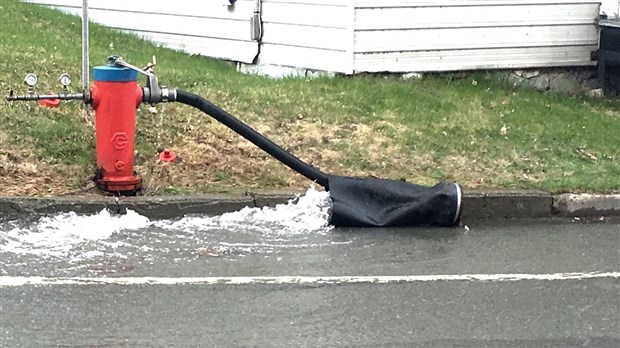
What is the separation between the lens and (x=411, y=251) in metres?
6.71

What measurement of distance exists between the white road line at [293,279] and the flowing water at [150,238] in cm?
16

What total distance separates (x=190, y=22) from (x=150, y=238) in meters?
5.48

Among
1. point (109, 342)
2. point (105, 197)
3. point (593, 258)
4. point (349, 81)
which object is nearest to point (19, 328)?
point (109, 342)

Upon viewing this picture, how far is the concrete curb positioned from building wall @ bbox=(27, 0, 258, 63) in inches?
161

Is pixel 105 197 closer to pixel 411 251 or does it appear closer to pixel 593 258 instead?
pixel 411 251

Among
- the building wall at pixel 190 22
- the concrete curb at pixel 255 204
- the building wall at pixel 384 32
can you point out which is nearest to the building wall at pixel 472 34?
the building wall at pixel 384 32

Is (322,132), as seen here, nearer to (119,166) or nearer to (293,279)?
(119,166)

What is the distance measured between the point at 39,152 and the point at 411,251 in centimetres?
316

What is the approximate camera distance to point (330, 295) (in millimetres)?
5672

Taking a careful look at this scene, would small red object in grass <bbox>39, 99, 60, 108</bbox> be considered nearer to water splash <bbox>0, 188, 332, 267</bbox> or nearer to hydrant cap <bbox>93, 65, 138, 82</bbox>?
hydrant cap <bbox>93, 65, 138, 82</bbox>

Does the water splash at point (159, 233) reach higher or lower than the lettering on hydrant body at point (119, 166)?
lower

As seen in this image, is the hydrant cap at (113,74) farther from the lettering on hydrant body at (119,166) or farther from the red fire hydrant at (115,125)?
the lettering on hydrant body at (119,166)

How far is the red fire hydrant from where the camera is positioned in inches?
285

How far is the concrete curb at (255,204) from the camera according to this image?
7.15 metres
